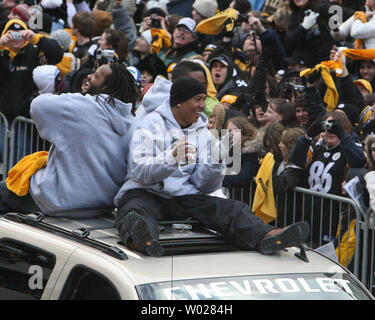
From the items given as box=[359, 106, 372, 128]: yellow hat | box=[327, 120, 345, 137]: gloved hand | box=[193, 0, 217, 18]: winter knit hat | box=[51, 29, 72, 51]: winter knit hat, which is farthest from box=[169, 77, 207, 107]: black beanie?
box=[193, 0, 217, 18]: winter knit hat

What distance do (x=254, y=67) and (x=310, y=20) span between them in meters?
0.99

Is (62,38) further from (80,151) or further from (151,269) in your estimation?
(151,269)

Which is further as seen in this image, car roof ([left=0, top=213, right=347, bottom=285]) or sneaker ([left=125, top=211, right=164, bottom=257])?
sneaker ([left=125, top=211, right=164, bottom=257])

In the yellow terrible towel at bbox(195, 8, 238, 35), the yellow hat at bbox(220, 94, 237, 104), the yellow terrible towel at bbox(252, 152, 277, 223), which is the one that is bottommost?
the yellow terrible towel at bbox(252, 152, 277, 223)

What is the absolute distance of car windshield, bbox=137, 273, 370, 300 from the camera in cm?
386

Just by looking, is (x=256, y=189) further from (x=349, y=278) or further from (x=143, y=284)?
(x=143, y=284)

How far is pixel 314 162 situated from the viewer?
773cm

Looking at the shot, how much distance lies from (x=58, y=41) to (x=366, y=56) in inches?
175

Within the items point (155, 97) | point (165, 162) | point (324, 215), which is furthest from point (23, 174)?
point (324, 215)

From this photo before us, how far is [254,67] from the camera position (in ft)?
35.4

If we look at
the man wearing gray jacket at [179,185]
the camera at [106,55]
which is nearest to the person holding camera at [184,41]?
the camera at [106,55]

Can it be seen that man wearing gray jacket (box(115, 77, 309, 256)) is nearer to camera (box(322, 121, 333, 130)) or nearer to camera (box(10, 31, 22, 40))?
camera (box(322, 121, 333, 130))

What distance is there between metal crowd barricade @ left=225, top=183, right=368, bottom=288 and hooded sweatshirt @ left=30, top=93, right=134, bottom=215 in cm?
261

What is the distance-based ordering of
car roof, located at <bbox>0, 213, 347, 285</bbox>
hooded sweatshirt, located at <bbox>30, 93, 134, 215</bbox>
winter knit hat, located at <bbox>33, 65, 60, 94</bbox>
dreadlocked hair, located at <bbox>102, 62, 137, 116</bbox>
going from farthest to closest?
winter knit hat, located at <bbox>33, 65, 60, 94</bbox> < dreadlocked hair, located at <bbox>102, 62, 137, 116</bbox> < hooded sweatshirt, located at <bbox>30, 93, 134, 215</bbox> < car roof, located at <bbox>0, 213, 347, 285</bbox>
